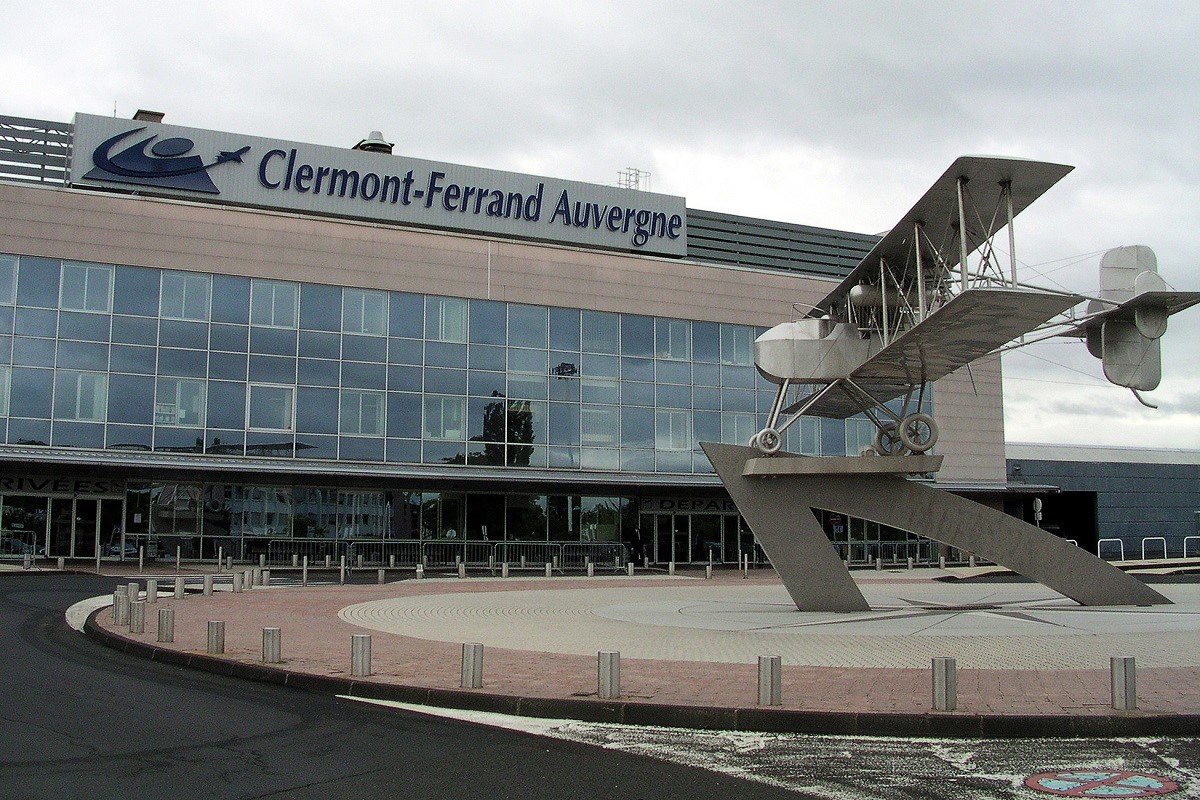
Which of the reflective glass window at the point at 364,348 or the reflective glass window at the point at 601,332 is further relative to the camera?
the reflective glass window at the point at 601,332

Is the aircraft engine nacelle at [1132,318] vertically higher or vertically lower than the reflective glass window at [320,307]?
lower

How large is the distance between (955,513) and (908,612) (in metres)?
2.11

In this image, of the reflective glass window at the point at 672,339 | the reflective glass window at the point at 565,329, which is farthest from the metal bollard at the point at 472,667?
the reflective glass window at the point at 672,339

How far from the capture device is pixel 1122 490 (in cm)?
6200

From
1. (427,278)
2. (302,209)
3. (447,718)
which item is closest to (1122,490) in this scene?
(427,278)

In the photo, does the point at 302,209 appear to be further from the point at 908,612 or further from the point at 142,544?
the point at 908,612

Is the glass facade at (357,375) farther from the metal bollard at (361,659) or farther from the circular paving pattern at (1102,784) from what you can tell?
the circular paving pattern at (1102,784)

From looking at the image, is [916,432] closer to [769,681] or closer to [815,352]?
[815,352]

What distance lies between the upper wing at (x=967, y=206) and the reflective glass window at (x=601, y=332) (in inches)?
918

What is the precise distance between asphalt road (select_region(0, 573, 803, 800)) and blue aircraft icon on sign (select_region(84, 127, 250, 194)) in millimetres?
31288

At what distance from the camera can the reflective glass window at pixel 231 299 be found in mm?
39719

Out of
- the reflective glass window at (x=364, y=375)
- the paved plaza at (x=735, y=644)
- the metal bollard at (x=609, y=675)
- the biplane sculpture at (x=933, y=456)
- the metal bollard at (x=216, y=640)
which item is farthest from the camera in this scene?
the reflective glass window at (x=364, y=375)

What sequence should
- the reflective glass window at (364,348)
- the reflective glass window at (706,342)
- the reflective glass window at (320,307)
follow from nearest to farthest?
the reflective glass window at (320,307) → the reflective glass window at (364,348) → the reflective glass window at (706,342)

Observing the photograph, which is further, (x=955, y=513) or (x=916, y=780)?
(x=955, y=513)
